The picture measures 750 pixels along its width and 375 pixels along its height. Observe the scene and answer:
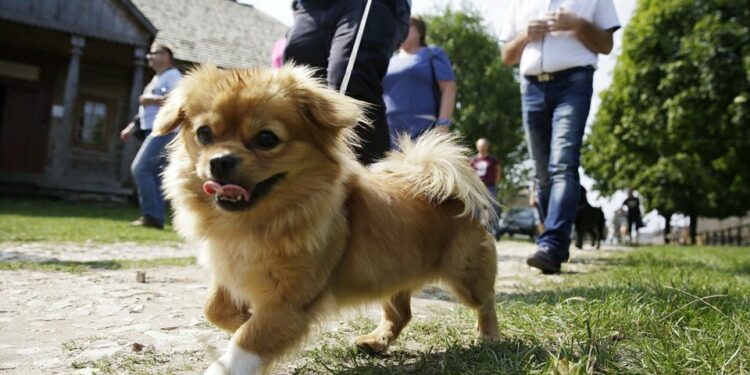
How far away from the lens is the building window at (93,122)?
793 inches

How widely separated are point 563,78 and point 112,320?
4311 mm

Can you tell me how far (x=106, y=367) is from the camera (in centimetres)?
226

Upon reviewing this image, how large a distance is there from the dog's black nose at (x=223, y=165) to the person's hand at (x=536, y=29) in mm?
3978

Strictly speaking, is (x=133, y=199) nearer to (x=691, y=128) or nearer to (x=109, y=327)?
(x=109, y=327)

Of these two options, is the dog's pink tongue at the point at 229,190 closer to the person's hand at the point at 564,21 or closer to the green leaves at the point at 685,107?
the person's hand at the point at 564,21

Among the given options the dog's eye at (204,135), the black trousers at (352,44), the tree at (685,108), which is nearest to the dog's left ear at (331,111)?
the dog's eye at (204,135)

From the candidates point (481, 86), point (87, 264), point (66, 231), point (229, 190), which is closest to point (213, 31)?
point (66, 231)

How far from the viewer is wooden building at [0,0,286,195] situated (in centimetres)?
1747

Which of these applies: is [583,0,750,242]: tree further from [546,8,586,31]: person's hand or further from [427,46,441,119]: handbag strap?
[546,8,586,31]: person's hand

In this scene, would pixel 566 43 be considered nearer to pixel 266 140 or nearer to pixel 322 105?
pixel 322 105

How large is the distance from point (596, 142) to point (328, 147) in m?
36.9

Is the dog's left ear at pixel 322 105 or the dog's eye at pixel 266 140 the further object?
the dog's left ear at pixel 322 105

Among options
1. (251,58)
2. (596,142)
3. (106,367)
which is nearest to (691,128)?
(596,142)

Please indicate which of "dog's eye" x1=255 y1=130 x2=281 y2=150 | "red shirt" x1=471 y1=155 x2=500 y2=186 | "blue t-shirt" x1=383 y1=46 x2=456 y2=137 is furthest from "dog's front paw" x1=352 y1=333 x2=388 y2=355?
"red shirt" x1=471 y1=155 x2=500 y2=186
